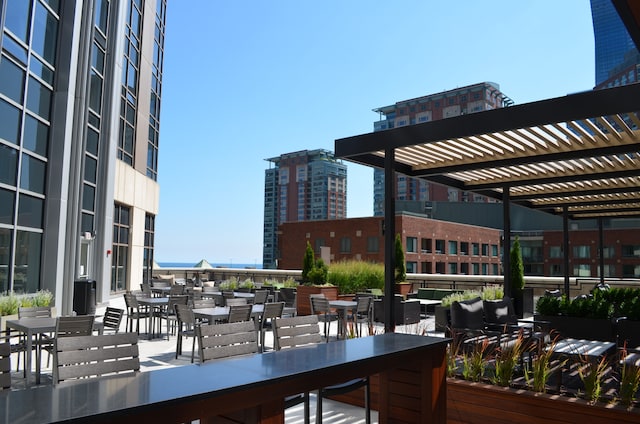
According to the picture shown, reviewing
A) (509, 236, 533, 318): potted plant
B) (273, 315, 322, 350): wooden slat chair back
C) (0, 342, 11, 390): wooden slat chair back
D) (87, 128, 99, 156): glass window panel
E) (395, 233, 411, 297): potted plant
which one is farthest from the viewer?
(395, 233, 411, 297): potted plant

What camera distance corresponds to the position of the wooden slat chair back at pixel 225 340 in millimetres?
4195

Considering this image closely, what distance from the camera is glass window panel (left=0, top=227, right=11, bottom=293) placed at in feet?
40.5

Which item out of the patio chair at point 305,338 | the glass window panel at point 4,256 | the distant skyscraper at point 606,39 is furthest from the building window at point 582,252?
the distant skyscraper at point 606,39

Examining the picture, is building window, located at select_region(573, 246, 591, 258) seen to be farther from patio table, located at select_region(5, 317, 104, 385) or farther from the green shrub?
patio table, located at select_region(5, 317, 104, 385)

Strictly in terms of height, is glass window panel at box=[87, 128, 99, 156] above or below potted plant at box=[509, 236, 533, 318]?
above

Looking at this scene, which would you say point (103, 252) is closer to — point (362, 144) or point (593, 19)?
point (362, 144)

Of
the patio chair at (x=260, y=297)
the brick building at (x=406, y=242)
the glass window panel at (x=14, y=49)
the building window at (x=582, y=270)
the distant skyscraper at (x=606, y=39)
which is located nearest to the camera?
the glass window panel at (x=14, y=49)

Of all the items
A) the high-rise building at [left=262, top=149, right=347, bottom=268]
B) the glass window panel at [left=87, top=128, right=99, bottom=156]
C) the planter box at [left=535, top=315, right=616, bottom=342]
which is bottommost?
→ the planter box at [left=535, top=315, right=616, bottom=342]

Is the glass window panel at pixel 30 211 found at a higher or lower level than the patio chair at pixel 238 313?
higher

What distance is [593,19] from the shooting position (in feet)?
504

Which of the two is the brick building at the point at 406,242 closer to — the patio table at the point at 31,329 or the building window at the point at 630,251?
the building window at the point at 630,251

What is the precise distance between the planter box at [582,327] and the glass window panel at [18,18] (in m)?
13.3

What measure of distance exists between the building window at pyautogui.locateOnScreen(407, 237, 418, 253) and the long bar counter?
110 ft

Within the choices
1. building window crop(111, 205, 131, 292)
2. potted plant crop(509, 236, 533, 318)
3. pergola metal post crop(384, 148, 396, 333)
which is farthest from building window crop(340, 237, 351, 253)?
pergola metal post crop(384, 148, 396, 333)
